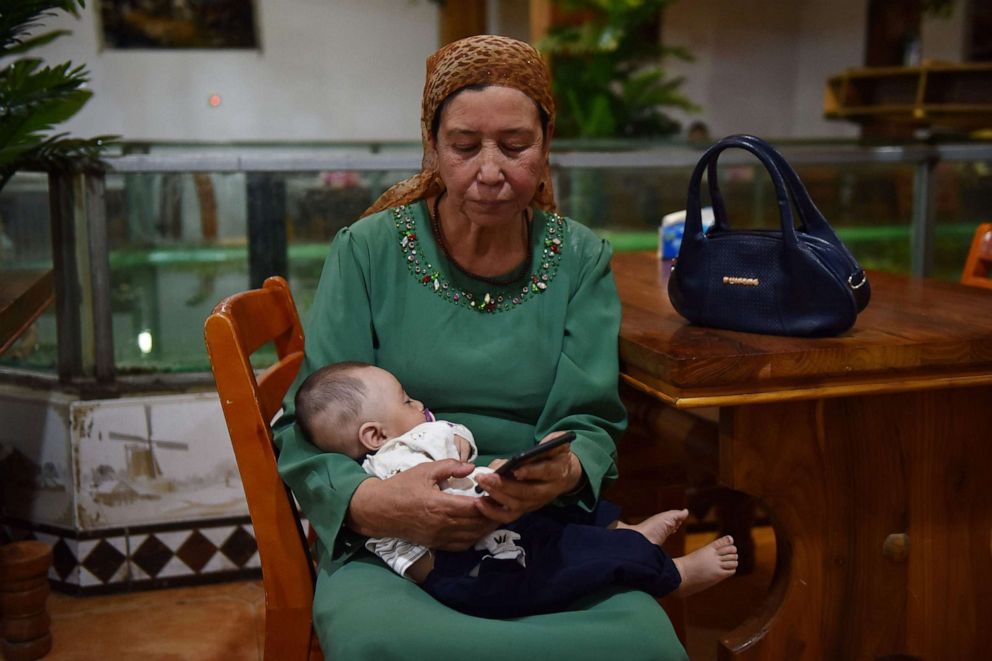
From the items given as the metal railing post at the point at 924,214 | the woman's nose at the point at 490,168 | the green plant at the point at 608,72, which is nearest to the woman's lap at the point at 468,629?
the woman's nose at the point at 490,168

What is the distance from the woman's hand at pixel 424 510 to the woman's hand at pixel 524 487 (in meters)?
0.03

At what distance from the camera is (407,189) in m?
2.10

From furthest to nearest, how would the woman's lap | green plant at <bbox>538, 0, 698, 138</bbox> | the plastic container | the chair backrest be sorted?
green plant at <bbox>538, 0, 698, 138</bbox> < the plastic container < the chair backrest < the woman's lap

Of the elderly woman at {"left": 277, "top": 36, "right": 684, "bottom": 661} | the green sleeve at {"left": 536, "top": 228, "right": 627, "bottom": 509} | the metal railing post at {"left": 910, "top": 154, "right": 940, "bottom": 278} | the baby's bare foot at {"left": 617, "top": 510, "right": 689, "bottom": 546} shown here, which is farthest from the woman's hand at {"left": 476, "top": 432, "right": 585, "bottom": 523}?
the metal railing post at {"left": 910, "top": 154, "right": 940, "bottom": 278}

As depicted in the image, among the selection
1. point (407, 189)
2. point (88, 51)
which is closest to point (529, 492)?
point (407, 189)

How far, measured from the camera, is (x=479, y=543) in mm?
1715

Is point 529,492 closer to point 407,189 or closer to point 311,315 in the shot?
point 311,315

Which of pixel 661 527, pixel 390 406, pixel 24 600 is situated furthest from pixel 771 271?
pixel 24 600

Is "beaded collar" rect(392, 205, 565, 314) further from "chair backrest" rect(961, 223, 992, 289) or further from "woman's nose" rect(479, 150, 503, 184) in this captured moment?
"chair backrest" rect(961, 223, 992, 289)

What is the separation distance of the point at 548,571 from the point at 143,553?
1.98m

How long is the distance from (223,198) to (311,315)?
1.46m

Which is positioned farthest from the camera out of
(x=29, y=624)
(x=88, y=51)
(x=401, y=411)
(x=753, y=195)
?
(x=88, y=51)

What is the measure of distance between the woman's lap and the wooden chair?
0.13 meters

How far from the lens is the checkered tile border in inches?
126
